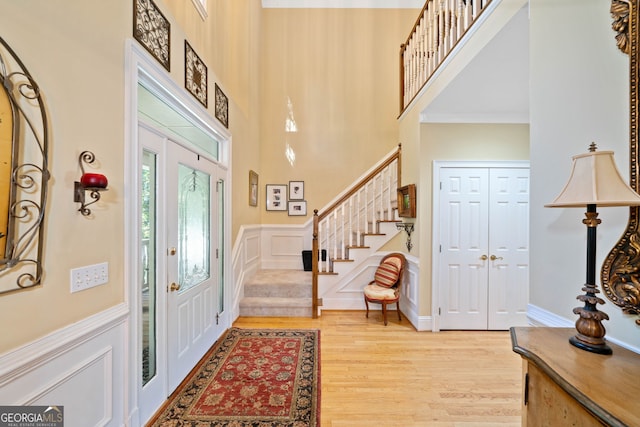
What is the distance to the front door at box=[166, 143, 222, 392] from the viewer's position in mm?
2316

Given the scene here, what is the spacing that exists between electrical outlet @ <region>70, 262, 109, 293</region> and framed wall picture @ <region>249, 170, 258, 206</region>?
3.17 meters

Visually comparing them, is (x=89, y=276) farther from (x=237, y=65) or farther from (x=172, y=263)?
(x=237, y=65)

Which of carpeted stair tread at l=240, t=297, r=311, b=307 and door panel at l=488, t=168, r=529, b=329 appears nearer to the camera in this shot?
door panel at l=488, t=168, r=529, b=329

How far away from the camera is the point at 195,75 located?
2648 mm

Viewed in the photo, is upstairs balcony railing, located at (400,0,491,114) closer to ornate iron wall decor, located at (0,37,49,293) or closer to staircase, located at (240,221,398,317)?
staircase, located at (240,221,398,317)

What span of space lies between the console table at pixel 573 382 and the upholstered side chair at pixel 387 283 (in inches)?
100

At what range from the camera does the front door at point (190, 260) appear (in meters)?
2.32

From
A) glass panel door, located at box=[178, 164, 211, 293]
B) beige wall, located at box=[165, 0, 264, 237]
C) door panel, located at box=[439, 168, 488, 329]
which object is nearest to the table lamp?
door panel, located at box=[439, 168, 488, 329]

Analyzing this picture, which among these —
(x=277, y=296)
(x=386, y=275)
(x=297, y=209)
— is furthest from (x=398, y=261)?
(x=297, y=209)

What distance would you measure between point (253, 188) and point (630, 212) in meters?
4.51

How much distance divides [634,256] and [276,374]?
8.58ft

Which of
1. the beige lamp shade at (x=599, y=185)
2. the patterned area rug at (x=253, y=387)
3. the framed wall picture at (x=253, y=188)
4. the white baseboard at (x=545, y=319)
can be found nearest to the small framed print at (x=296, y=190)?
the framed wall picture at (x=253, y=188)

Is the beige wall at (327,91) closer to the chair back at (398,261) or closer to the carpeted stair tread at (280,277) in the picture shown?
the carpeted stair tread at (280,277)

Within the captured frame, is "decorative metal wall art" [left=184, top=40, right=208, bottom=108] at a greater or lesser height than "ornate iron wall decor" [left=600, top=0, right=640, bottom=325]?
greater
